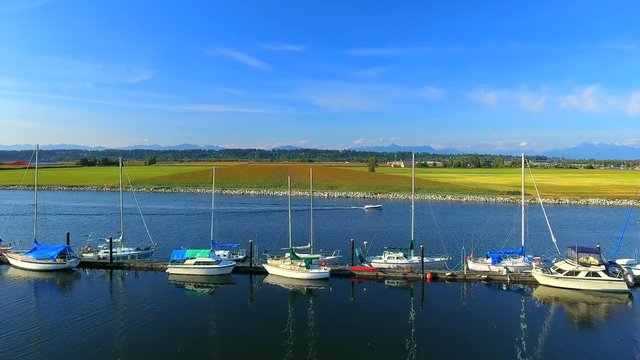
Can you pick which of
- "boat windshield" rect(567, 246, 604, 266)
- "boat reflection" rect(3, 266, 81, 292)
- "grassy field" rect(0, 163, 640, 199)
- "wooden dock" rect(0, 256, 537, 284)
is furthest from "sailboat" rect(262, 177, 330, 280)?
"grassy field" rect(0, 163, 640, 199)

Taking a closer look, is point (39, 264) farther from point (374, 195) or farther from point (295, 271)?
point (374, 195)

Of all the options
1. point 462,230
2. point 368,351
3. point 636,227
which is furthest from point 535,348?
point 636,227

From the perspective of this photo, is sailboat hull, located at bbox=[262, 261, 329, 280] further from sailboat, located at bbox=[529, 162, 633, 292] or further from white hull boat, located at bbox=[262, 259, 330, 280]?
sailboat, located at bbox=[529, 162, 633, 292]

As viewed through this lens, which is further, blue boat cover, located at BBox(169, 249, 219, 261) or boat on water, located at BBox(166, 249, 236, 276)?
blue boat cover, located at BBox(169, 249, 219, 261)

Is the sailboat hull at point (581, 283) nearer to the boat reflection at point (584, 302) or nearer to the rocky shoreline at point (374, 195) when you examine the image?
the boat reflection at point (584, 302)

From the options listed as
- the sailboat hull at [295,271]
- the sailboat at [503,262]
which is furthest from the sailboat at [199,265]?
the sailboat at [503,262]

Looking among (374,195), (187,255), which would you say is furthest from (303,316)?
(374,195)
